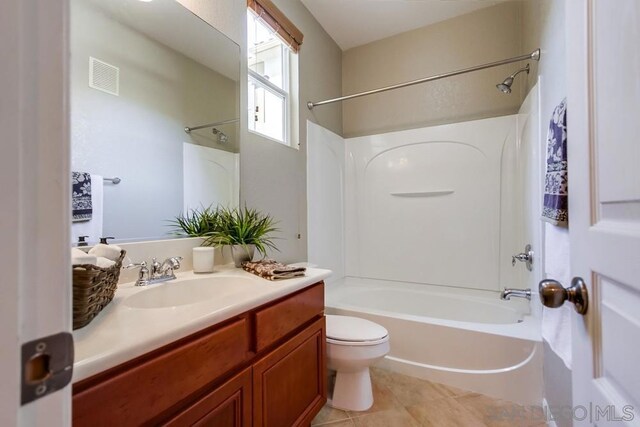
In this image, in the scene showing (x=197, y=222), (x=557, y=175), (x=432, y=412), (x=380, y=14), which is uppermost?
(x=380, y=14)

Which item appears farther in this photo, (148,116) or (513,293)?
(513,293)

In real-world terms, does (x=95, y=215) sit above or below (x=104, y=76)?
below

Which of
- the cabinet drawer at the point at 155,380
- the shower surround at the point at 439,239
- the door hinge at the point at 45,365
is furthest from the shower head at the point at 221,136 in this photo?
the door hinge at the point at 45,365

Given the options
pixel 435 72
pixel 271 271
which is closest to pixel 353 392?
pixel 271 271

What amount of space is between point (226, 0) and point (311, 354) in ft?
6.30

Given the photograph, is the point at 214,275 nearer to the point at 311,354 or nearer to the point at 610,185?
the point at 311,354

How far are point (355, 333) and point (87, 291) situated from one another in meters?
1.23

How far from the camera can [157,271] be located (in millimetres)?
1154

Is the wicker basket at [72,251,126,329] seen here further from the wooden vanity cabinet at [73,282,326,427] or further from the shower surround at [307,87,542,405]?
the shower surround at [307,87,542,405]

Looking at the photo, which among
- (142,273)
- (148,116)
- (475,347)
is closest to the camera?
(142,273)

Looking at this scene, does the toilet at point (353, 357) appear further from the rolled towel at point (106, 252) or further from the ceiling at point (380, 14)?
the ceiling at point (380, 14)

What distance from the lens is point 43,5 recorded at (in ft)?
0.89

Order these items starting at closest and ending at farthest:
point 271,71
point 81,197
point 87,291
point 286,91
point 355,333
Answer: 1. point 87,291
2. point 81,197
3. point 355,333
4. point 271,71
5. point 286,91

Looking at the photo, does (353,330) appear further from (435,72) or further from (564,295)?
(435,72)
